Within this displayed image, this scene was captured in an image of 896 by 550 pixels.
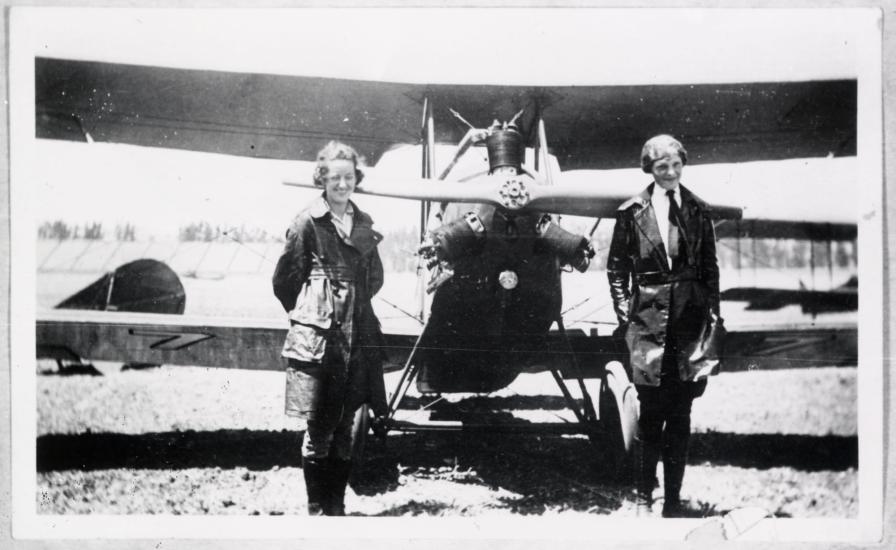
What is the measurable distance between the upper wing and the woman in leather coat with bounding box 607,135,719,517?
29 cm

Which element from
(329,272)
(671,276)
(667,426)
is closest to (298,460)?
(329,272)

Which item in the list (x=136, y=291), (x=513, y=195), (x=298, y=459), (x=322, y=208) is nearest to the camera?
(x=513, y=195)

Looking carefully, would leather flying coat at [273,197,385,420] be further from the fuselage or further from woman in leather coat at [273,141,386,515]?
the fuselage

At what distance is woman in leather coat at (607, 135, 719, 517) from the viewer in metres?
1.35

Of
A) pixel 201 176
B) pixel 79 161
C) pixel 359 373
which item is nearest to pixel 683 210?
pixel 359 373

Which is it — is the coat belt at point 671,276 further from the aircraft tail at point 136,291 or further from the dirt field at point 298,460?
the aircraft tail at point 136,291

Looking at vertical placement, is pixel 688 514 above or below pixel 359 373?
below

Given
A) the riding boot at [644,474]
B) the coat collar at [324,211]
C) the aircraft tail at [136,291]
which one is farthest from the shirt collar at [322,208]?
the riding boot at [644,474]

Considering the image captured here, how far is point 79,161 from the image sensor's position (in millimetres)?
1569

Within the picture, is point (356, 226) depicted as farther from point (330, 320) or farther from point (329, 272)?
point (330, 320)

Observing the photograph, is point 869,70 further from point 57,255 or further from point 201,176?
point 57,255

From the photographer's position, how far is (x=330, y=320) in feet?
4.41

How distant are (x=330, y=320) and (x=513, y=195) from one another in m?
0.57

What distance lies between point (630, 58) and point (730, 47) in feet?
0.93
